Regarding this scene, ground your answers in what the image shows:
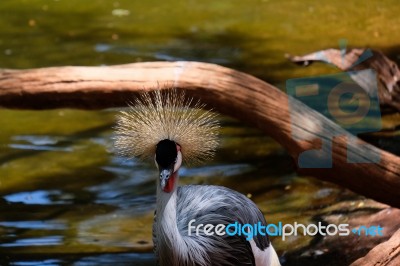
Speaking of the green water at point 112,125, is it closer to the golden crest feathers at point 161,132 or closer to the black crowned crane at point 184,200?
the black crowned crane at point 184,200

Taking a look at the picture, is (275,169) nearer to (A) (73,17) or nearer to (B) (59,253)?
(B) (59,253)

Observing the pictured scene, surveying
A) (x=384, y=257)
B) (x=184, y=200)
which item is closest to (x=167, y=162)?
(x=184, y=200)

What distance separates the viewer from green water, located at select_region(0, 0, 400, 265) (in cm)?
489

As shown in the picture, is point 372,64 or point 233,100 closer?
point 233,100

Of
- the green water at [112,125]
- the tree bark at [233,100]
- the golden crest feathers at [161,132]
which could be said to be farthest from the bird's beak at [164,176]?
the green water at [112,125]

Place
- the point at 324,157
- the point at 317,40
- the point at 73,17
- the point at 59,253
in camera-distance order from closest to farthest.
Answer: the point at 324,157 → the point at 59,253 → the point at 317,40 → the point at 73,17

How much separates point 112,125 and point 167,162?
326 centimetres

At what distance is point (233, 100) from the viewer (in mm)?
4355

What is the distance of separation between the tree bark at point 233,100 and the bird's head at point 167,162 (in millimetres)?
1096

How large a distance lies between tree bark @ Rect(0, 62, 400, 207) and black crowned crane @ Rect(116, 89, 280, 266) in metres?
0.64

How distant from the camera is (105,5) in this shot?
941 cm

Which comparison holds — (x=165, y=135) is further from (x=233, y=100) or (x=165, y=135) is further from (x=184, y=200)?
(x=233, y=100)

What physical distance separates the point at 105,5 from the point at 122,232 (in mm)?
4932

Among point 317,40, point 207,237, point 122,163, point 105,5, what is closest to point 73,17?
point 105,5
